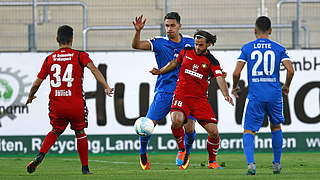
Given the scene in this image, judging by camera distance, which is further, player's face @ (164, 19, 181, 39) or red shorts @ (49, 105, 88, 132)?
player's face @ (164, 19, 181, 39)

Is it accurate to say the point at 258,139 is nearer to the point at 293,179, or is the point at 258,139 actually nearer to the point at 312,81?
the point at 312,81

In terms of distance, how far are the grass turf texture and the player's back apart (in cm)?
90

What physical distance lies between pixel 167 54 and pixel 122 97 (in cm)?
453

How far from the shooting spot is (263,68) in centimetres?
884

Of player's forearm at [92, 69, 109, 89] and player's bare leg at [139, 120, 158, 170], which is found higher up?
player's forearm at [92, 69, 109, 89]

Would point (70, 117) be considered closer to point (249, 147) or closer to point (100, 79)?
point (100, 79)

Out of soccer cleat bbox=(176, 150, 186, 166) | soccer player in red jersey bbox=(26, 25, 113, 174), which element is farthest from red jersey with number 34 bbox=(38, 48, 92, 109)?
soccer cleat bbox=(176, 150, 186, 166)

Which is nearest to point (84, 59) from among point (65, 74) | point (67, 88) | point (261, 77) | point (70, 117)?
point (65, 74)

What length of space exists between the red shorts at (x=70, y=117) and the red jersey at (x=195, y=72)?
56.8 inches

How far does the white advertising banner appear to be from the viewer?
14.6 meters

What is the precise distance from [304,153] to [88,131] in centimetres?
433

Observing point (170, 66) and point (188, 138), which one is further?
point (188, 138)

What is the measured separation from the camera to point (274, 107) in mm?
8891

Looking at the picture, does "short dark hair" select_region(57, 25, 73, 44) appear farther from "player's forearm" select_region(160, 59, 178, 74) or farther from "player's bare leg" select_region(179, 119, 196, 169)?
"player's bare leg" select_region(179, 119, 196, 169)
